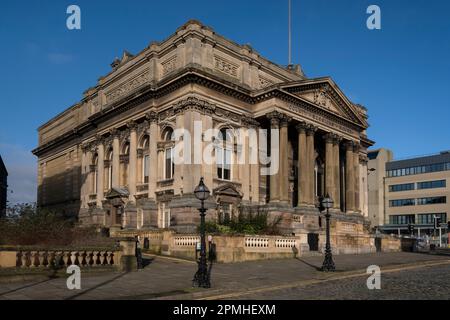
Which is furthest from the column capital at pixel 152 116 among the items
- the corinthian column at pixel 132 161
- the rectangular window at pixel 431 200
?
the rectangular window at pixel 431 200

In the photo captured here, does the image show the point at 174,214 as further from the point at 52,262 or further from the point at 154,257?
the point at 52,262

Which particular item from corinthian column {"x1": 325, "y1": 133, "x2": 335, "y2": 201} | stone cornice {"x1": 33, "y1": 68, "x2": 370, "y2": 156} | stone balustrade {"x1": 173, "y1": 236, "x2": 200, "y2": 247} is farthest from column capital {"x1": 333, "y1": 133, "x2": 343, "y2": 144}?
stone balustrade {"x1": 173, "y1": 236, "x2": 200, "y2": 247}

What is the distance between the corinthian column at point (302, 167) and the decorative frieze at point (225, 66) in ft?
24.5

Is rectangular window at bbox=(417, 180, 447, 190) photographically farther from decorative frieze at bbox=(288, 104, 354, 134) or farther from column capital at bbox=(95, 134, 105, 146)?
column capital at bbox=(95, 134, 105, 146)

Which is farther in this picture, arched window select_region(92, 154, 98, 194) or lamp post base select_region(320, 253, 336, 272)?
arched window select_region(92, 154, 98, 194)

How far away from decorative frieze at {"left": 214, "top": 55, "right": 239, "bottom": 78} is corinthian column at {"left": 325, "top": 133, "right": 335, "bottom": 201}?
11463 mm

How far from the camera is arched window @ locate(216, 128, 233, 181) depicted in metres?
39.3

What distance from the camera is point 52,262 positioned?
1836cm

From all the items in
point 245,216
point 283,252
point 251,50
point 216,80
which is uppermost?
point 251,50

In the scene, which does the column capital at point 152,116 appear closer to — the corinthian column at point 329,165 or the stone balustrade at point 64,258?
the corinthian column at point 329,165

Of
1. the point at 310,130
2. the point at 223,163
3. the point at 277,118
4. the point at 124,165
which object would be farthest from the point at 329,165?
the point at 124,165

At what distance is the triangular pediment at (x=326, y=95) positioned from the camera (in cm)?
4205
